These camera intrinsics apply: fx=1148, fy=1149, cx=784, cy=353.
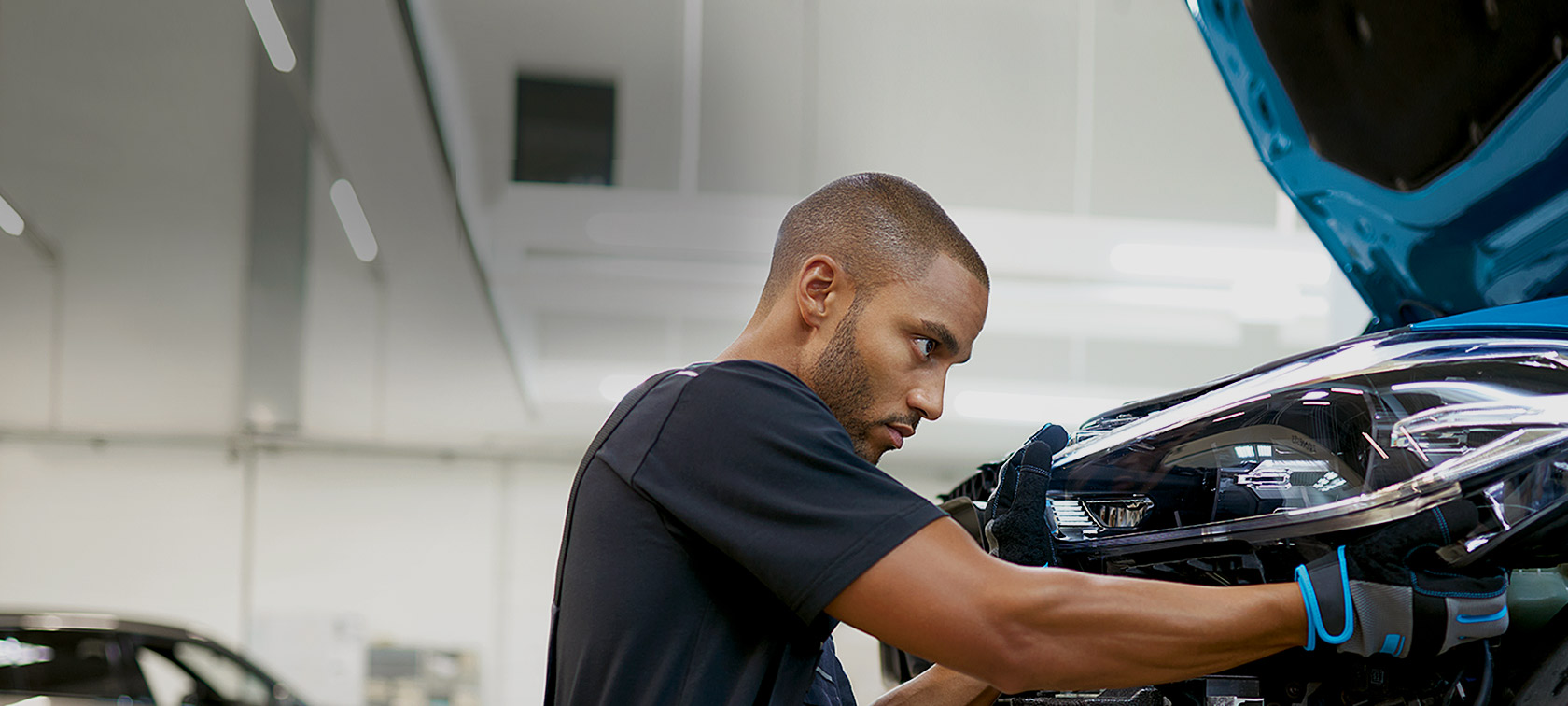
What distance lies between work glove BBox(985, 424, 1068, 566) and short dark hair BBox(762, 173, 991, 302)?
0.67 ft

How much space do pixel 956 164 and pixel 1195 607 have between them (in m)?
5.06

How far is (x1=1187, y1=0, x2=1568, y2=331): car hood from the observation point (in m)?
1.25

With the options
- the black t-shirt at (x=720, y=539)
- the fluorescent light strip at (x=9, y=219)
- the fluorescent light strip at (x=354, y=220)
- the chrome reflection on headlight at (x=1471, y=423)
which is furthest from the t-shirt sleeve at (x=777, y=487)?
the fluorescent light strip at (x=9, y=219)

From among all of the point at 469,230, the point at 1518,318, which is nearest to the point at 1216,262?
the point at 469,230

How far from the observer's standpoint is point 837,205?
56.3 inches

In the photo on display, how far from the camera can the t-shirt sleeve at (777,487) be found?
3.24ft

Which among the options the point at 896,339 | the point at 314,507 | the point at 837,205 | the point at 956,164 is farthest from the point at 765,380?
the point at 314,507

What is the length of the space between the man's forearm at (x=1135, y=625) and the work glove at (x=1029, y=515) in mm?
249

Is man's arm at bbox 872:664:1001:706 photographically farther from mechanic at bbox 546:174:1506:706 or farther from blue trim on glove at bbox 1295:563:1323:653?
blue trim on glove at bbox 1295:563:1323:653

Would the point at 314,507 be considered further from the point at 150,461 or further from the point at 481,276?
the point at 481,276

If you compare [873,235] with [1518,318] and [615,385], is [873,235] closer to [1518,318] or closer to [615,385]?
[1518,318]

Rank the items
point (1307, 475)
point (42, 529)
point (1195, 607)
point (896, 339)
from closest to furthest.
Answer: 1. point (1195, 607)
2. point (1307, 475)
3. point (896, 339)
4. point (42, 529)

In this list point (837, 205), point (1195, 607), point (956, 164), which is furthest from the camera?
point (956, 164)

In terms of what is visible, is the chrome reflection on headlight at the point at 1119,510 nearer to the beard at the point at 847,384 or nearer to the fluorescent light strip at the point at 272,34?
the beard at the point at 847,384
